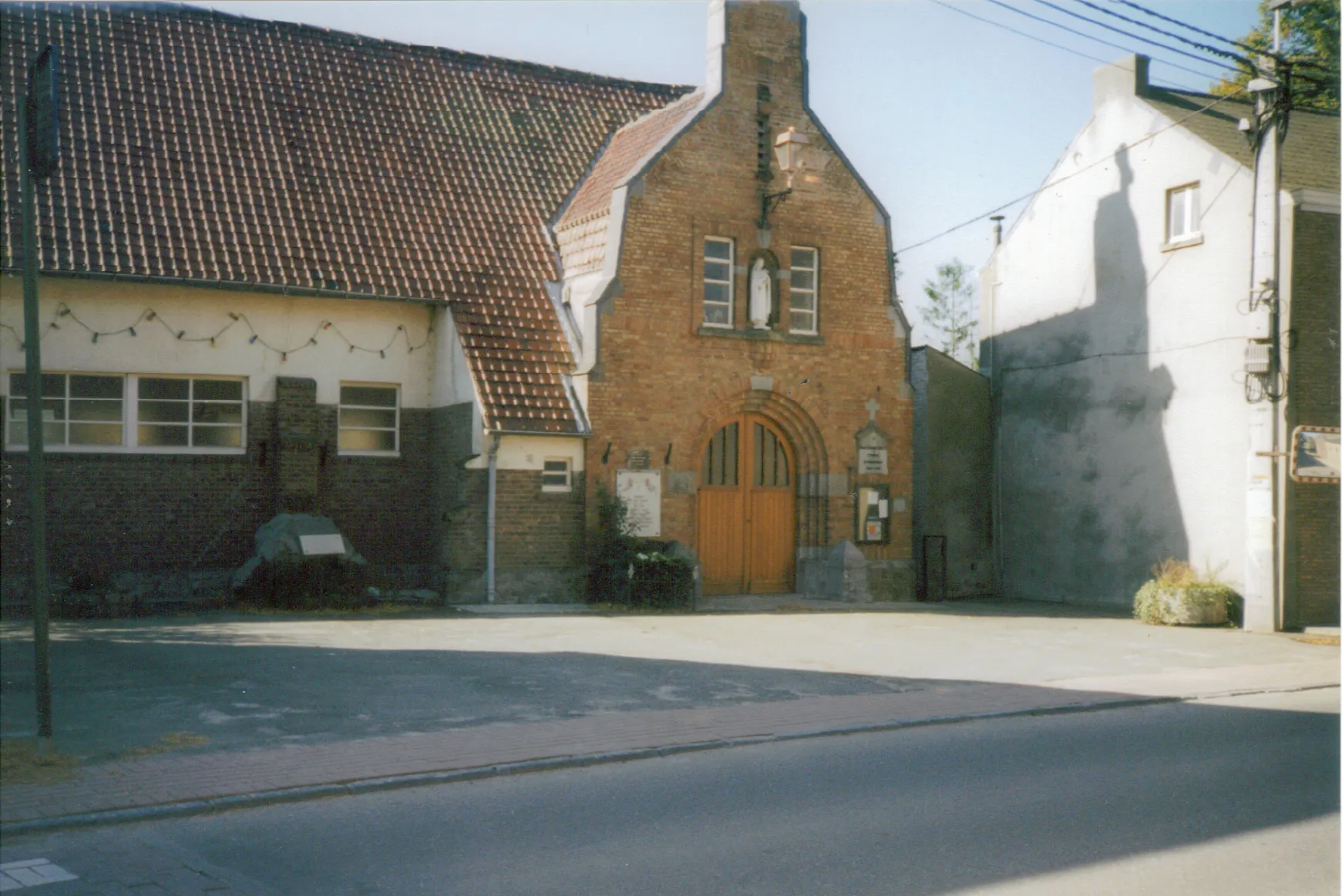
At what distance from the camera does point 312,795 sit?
7.43 metres

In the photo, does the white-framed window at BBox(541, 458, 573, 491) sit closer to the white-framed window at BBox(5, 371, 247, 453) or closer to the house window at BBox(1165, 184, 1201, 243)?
the white-framed window at BBox(5, 371, 247, 453)

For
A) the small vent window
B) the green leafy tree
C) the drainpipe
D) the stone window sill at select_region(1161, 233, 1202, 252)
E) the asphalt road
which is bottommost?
the asphalt road

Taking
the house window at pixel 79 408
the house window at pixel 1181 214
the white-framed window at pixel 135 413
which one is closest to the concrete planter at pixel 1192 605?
the house window at pixel 1181 214

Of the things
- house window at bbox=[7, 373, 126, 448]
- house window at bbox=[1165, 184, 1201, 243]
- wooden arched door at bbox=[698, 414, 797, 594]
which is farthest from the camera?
wooden arched door at bbox=[698, 414, 797, 594]

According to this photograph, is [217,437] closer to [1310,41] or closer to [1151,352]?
[1151,352]

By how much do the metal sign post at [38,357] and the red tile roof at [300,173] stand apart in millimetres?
9580

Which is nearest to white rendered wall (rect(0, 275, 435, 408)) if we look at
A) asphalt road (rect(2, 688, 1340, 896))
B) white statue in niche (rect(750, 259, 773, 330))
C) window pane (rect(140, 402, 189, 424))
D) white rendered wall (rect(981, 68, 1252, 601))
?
window pane (rect(140, 402, 189, 424))

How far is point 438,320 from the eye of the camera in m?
20.0

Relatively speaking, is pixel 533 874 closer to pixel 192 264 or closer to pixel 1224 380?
pixel 192 264

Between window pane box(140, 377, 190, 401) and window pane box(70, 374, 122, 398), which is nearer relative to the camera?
window pane box(70, 374, 122, 398)

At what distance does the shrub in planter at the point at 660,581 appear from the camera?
61.0 feet

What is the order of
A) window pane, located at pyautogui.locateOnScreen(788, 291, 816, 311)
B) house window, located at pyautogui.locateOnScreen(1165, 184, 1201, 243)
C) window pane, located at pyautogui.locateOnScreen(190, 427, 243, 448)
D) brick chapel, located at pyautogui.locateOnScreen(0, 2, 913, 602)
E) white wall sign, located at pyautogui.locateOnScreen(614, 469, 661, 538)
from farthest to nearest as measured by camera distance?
window pane, located at pyautogui.locateOnScreen(788, 291, 816, 311)
house window, located at pyautogui.locateOnScreen(1165, 184, 1201, 243)
white wall sign, located at pyautogui.locateOnScreen(614, 469, 661, 538)
window pane, located at pyautogui.locateOnScreen(190, 427, 243, 448)
brick chapel, located at pyautogui.locateOnScreen(0, 2, 913, 602)

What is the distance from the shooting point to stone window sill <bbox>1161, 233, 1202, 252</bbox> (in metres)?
20.1

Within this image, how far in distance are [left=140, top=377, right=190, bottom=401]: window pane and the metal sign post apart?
34.5ft
